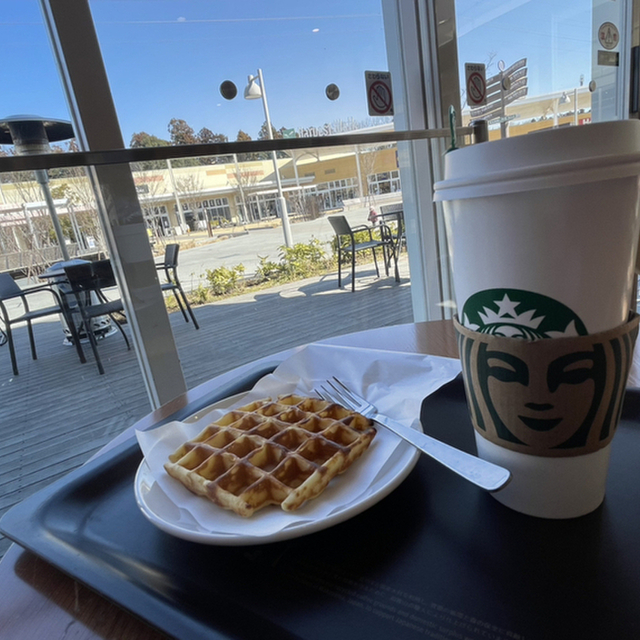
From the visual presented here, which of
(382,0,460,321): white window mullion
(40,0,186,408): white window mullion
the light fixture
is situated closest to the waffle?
(40,0,186,408): white window mullion

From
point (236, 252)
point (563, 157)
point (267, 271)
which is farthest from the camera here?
point (267, 271)

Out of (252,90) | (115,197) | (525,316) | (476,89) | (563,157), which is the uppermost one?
(252,90)

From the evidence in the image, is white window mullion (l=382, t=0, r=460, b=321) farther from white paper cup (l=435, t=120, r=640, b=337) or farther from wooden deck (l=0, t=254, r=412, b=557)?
white paper cup (l=435, t=120, r=640, b=337)

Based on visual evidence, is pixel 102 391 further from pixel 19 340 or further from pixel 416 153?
pixel 416 153

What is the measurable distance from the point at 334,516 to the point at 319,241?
10.0 ft

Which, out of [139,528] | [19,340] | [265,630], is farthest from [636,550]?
[19,340]

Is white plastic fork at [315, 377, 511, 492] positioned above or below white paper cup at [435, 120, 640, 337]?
below

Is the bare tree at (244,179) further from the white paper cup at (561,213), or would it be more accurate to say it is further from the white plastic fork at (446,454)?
the white paper cup at (561,213)

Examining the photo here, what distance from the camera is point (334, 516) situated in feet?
1.14

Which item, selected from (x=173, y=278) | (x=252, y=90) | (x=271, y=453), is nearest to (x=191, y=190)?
(x=173, y=278)

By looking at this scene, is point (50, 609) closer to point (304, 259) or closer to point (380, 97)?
point (380, 97)

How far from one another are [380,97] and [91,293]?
68.2 inches

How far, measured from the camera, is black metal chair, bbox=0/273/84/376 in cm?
205

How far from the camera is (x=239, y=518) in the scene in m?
0.38
